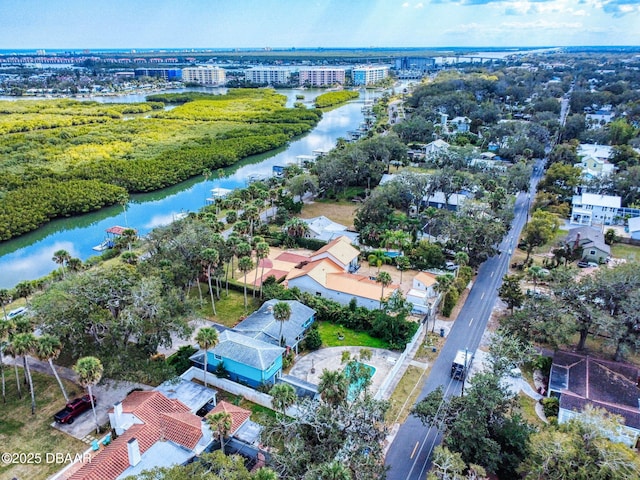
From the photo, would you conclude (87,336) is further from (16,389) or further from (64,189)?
(64,189)

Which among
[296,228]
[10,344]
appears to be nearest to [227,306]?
[296,228]

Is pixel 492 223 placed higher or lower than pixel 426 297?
higher

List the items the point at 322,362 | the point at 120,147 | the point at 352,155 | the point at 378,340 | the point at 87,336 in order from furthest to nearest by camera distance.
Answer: the point at 120,147, the point at 352,155, the point at 378,340, the point at 322,362, the point at 87,336

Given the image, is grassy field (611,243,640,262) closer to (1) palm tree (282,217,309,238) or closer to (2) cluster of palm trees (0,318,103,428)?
(1) palm tree (282,217,309,238)

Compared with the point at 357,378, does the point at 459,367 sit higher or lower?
lower

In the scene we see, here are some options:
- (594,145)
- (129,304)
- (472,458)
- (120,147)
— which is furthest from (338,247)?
(594,145)

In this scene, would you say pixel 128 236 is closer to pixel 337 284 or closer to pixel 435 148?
pixel 337 284
